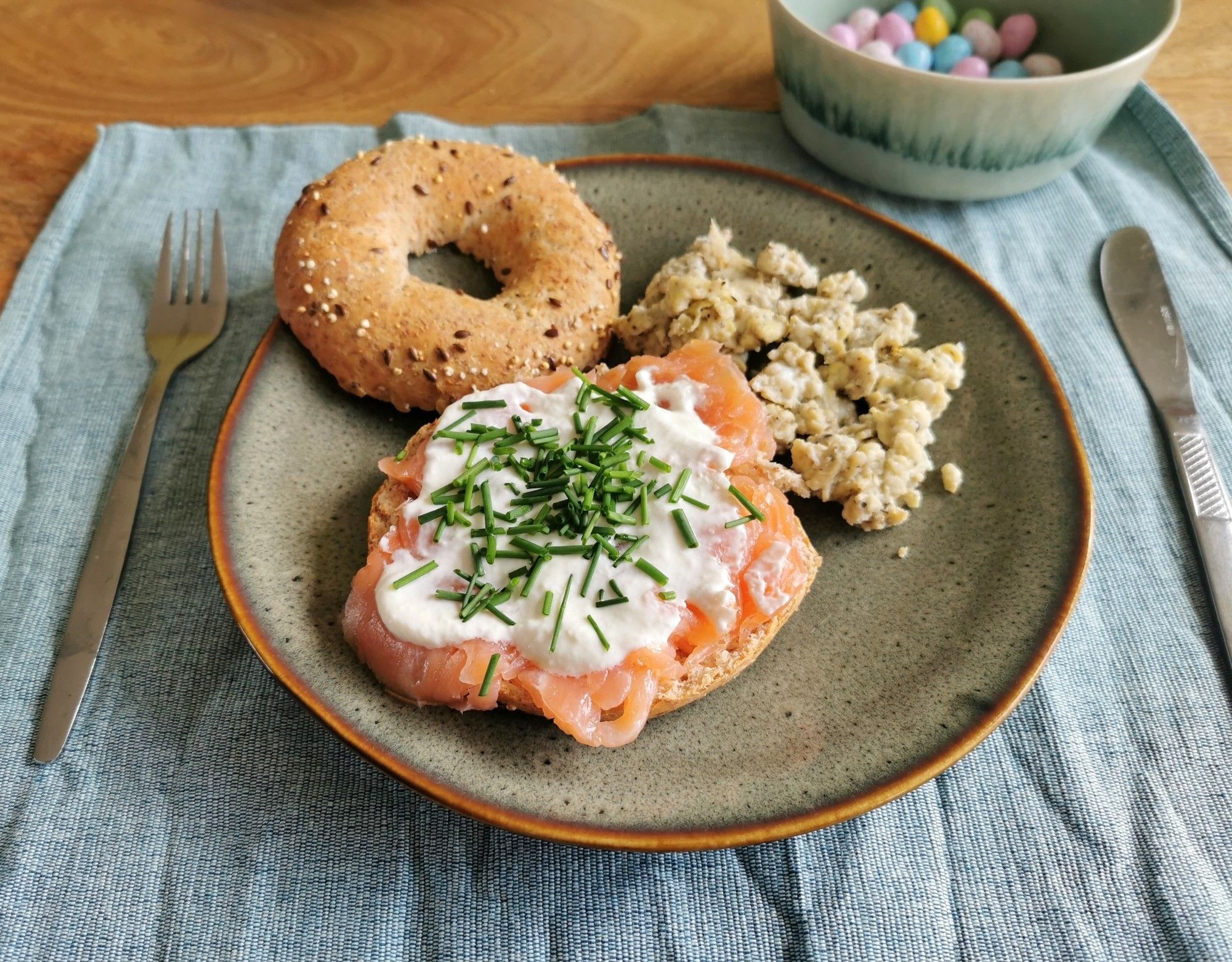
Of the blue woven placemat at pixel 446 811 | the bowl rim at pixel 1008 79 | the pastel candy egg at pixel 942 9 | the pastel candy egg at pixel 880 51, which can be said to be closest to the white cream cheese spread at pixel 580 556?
the blue woven placemat at pixel 446 811

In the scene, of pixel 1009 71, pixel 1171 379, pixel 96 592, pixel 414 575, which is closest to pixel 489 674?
pixel 414 575

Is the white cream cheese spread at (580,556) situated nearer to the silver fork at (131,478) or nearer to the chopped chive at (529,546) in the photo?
the chopped chive at (529,546)

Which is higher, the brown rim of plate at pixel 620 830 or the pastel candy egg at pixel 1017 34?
the pastel candy egg at pixel 1017 34

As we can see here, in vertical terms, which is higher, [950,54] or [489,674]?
[950,54]

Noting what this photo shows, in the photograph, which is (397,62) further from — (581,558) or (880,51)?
(581,558)

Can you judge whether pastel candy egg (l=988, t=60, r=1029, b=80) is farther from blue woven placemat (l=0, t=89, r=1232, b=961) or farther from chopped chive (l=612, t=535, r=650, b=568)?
chopped chive (l=612, t=535, r=650, b=568)

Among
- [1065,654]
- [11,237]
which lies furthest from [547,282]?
[11,237]

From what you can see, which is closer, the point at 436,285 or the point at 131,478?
the point at 131,478
